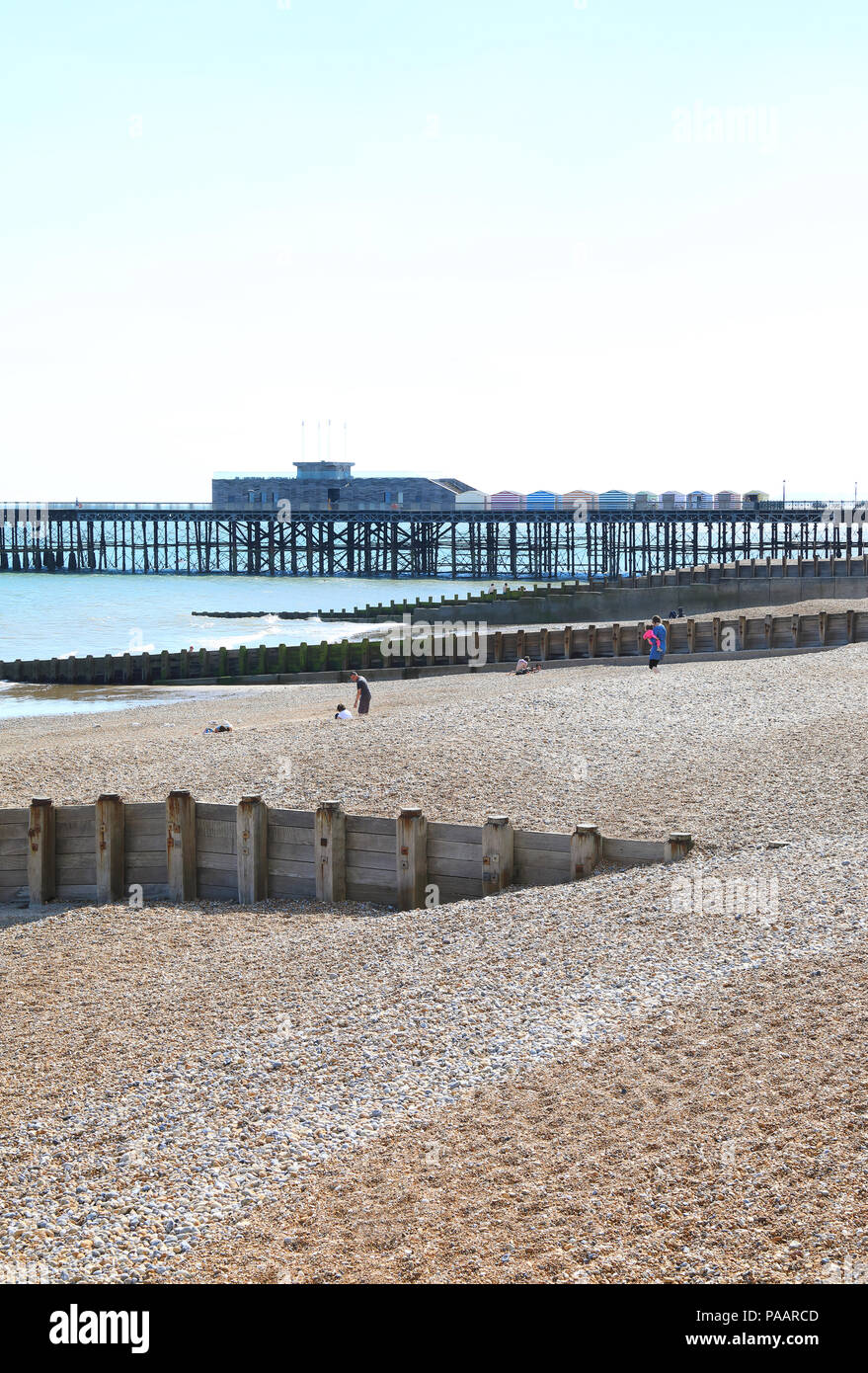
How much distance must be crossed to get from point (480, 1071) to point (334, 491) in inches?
3857

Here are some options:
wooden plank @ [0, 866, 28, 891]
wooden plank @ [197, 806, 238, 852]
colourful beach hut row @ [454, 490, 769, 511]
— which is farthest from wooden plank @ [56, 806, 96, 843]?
colourful beach hut row @ [454, 490, 769, 511]

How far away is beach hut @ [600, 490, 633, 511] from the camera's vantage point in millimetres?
95188

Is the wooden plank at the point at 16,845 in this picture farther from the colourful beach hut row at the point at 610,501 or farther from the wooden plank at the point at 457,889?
the colourful beach hut row at the point at 610,501

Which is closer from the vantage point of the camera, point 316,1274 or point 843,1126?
point 316,1274

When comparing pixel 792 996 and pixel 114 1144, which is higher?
pixel 792 996

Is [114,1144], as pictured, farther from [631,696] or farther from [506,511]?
[506,511]

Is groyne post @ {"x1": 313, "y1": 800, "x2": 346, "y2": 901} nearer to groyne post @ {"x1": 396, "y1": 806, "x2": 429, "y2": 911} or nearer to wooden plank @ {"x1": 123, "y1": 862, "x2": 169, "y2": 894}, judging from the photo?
groyne post @ {"x1": 396, "y1": 806, "x2": 429, "y2": 911}

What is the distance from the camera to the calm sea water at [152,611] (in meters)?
52.2

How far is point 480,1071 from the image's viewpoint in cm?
807

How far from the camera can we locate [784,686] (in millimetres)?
22328
